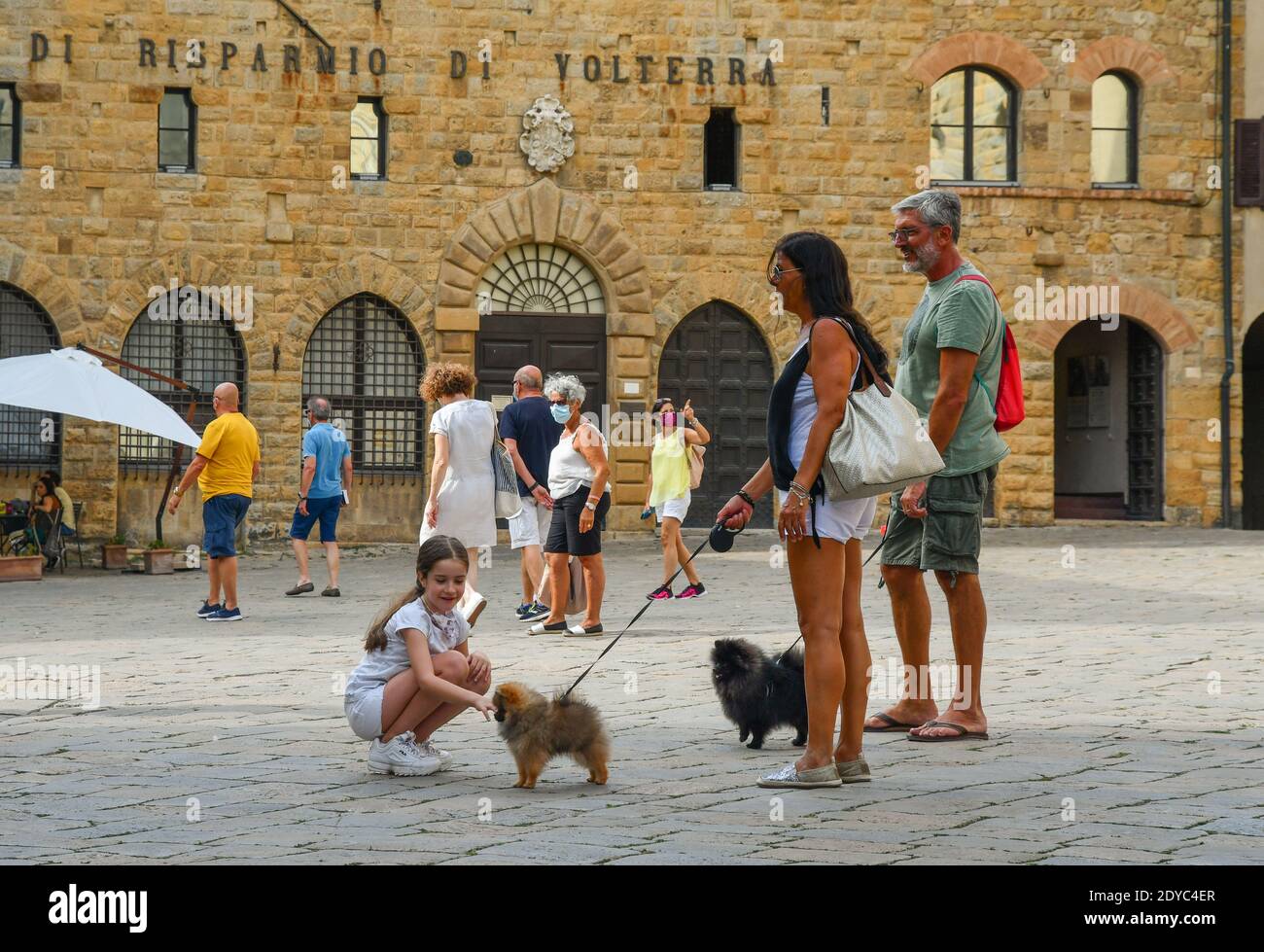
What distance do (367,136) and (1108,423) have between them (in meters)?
10.8

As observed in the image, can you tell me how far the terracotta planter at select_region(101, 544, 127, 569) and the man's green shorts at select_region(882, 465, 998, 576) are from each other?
14562 mm

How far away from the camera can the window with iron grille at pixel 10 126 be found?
21.9m

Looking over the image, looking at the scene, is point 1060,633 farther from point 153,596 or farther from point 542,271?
point 542,271

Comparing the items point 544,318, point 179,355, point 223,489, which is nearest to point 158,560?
point 179,355

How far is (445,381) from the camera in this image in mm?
11461

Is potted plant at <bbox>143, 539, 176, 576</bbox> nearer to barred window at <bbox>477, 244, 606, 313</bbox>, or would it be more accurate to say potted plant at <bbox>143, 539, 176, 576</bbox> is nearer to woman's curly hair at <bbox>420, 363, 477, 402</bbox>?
barred window at <bbox>477, 244, 606, 313</bbox>

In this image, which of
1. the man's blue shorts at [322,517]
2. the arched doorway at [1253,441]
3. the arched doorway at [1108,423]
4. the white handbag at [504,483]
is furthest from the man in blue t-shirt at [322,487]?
the arched doorway at [1253,441]

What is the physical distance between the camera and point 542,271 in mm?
23219

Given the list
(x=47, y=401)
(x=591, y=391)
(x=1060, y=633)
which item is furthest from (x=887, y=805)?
(x=591, y=391)

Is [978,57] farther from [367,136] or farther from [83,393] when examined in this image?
[83,393]

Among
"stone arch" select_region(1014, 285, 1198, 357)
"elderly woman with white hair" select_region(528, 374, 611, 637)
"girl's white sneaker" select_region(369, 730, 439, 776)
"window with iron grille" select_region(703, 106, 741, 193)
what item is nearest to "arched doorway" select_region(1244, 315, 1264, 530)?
"stone arch" select_region(1014, 285, 1198, 357)

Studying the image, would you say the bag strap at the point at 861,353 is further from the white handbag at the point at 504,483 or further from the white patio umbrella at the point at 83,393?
the white patio umbrella at the point at 83,393

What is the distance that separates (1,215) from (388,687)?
1673 centimetres

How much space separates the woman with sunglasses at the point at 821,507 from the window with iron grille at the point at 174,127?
17.2m
